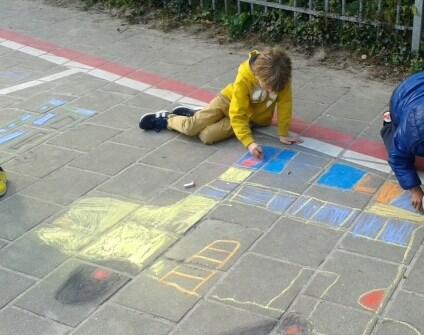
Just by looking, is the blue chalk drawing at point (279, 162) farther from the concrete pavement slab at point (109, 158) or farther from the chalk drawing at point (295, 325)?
the chalk drawing at point (295, 325)

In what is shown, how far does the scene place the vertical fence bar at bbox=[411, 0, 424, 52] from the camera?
19.9ft

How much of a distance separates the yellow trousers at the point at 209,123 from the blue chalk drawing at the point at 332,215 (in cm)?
120

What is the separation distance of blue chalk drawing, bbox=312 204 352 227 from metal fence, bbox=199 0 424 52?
9.14 ft

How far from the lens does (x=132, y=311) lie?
3.24m

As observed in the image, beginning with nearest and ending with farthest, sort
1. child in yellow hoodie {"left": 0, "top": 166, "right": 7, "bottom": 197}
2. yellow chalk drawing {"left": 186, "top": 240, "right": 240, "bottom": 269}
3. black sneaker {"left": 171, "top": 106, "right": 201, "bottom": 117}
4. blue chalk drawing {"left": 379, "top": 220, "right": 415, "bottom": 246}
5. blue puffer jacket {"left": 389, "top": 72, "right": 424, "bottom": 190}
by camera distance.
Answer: yellow chalk drawing {"left": 186, "top": 240, "right": 240, "bottom": 269} < blue chalk drawing {"left": 379, "top": 220, "right": 415, "bottom": 246} < blue puffer jacket {"left": 389, "top": 72, "right": 424, "bottom": 190} < child in yellow hoodie {"left": 0, "top": 166, "right": 7, "bottom": 197} < black sneaker {"left": 171, "top": 106, "right": 201, "bottom": 117}

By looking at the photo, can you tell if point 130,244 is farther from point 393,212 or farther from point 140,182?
point 393,212

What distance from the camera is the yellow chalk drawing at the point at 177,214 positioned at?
12.9ft

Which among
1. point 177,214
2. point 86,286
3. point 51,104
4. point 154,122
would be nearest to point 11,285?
point 86,286

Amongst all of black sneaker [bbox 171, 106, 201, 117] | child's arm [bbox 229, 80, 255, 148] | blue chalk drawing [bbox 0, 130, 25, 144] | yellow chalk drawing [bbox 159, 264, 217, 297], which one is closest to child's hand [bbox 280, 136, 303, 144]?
child's arm [bbox 229, 80, 255, 148]

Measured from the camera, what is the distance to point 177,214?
4.04 metres

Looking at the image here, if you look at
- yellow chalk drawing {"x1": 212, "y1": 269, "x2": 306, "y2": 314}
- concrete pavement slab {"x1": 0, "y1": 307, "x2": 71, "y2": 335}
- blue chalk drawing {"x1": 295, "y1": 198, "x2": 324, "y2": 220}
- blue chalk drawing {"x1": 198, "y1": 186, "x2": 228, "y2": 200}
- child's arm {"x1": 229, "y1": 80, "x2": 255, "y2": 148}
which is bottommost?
concrete pavement slab {"x1": 0, "y1": 307, "x2": 71, "y2": 335}

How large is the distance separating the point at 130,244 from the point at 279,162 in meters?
1.33

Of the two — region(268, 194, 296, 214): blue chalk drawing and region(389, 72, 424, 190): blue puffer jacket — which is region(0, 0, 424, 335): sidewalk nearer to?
region(268, 194, 296, 214): blue chalk drawing

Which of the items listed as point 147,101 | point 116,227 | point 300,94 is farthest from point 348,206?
point 147,101
